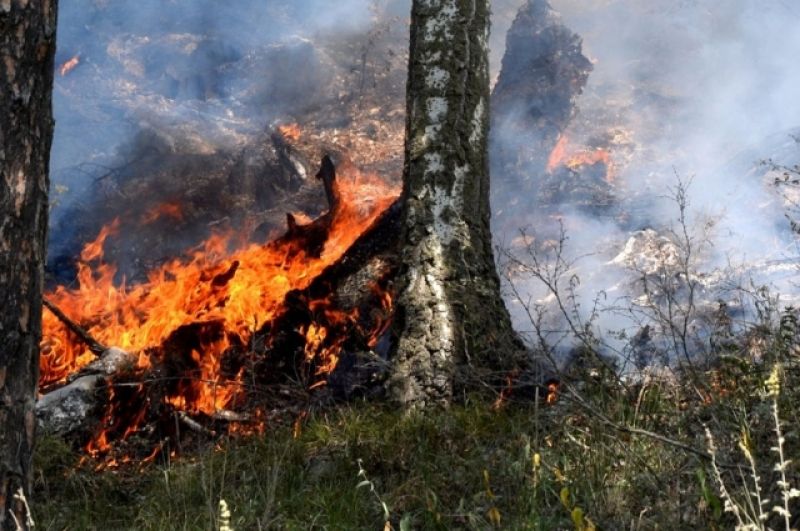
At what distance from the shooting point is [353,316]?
18.9 ft

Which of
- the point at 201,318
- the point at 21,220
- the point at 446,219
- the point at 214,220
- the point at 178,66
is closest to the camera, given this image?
the point at 21,220

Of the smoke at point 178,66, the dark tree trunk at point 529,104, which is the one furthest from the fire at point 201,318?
the smoke at point 178,66

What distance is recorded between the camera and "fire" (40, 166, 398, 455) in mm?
5379

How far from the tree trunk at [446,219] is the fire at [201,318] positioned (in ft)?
Result: 2.66

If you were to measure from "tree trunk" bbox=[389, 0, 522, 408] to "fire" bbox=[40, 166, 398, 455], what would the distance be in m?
0.81

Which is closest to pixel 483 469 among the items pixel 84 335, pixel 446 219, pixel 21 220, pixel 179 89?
pixel 446 219

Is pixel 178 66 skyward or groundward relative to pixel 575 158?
skyward

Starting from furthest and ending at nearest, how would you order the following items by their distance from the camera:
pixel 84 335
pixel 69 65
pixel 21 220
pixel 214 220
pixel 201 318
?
1. pixel 69 65
2. pixel 214 220
3. pixel 201 318
4. pixel 84 335
5. pixel 21 220

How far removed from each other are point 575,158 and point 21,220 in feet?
30.9

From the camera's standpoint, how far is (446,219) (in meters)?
4.96

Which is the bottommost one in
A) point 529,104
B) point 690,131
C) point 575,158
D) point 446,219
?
point 446,219

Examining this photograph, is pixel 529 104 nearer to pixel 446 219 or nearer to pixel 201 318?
pixel 446 219

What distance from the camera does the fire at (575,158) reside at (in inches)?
422

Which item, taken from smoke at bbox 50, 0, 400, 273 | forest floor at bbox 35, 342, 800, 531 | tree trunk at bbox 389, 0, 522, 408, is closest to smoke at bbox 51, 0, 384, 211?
smoke at bbox 50, 0, 400, 273
